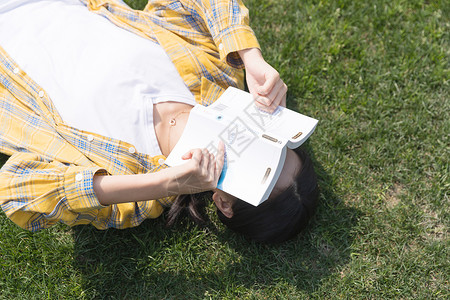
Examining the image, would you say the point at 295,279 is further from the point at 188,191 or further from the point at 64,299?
the point at 64,299

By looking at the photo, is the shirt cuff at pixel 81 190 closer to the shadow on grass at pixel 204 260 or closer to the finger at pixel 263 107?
the shadow on grass at pixel 204 260

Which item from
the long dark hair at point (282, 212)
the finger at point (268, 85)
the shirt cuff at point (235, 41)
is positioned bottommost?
the long dark hair at point (282, 212)

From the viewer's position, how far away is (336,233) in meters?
2.80

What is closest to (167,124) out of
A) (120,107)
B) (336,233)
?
(120,107)

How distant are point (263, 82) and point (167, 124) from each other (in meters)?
0.60

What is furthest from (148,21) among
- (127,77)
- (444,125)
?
(444,125)

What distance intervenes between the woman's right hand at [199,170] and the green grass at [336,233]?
799 millimetres

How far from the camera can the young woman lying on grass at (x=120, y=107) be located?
2.14 metres

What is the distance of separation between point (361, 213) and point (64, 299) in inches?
75.2

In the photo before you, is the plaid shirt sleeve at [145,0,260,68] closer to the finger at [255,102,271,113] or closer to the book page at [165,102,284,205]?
the finger at [255,102,271,113]

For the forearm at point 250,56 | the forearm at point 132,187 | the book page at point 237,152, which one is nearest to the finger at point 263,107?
the book page at point 237,152

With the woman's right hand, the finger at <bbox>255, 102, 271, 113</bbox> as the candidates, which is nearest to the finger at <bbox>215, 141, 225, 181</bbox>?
the woman's right hand

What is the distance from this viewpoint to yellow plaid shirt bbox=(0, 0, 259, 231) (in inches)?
84.0

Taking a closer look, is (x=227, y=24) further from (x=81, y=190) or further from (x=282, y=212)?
(x=81, y=190)
